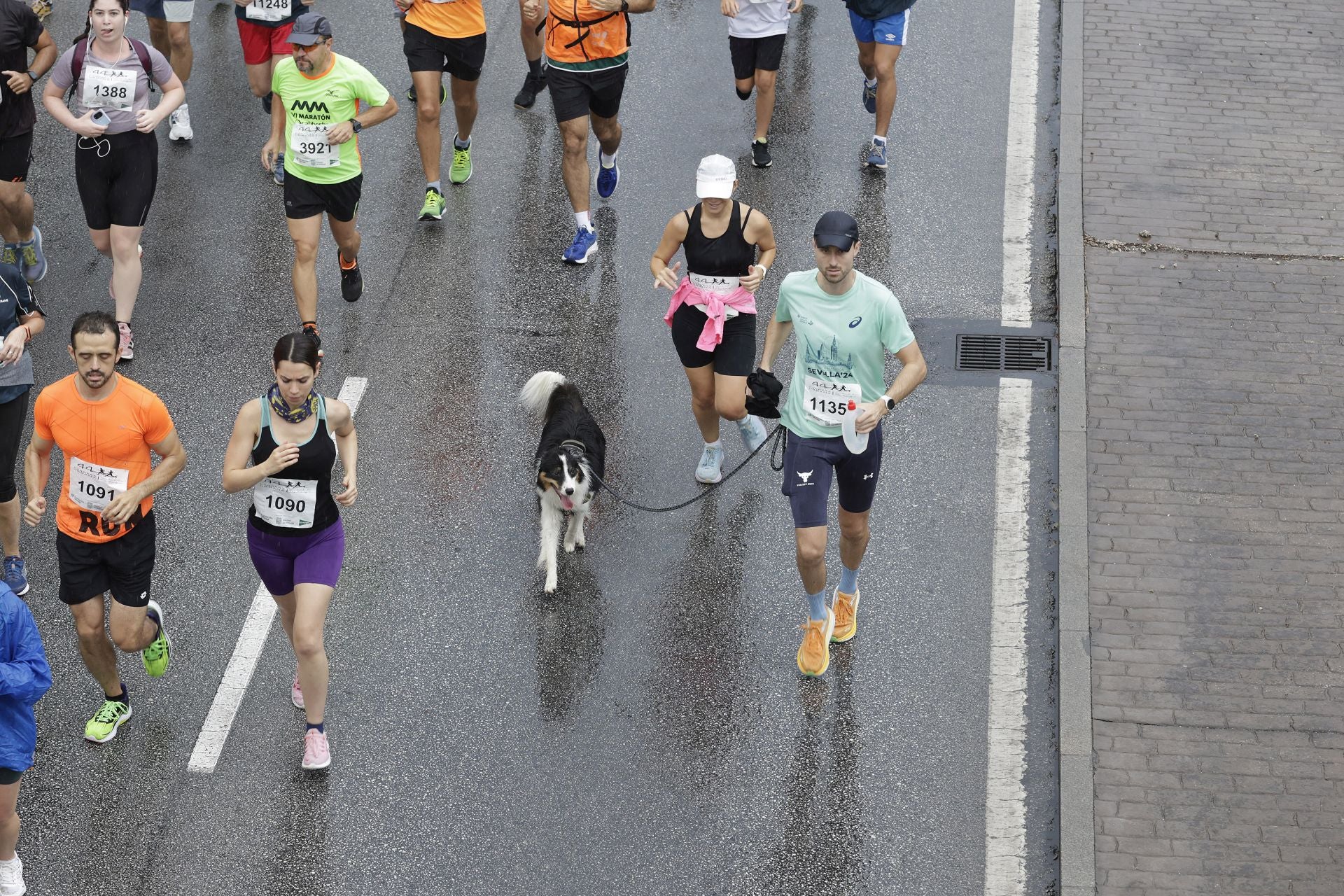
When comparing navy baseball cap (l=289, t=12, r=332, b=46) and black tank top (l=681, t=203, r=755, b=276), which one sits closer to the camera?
black tank top (l=681, t=203, r=755, b=276)

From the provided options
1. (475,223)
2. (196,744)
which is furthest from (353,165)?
(196,744)

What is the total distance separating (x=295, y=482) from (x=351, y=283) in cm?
371

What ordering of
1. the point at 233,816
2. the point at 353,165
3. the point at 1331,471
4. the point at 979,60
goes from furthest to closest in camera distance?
1. the point at 979,60
2. the point at 353,165
3. the point at 1331,471
4. the point at 233,816

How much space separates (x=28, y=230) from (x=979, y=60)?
24.5 feet

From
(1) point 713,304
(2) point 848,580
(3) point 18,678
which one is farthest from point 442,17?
(3) point 18,678

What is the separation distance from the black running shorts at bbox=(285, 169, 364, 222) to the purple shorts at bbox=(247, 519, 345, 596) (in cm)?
327

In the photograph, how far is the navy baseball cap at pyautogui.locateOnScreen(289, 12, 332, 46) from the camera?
9117mm

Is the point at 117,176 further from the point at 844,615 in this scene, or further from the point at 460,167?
the point at 844,615

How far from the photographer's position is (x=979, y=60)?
12.7 m

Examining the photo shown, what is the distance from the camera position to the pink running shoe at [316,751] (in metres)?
7.21

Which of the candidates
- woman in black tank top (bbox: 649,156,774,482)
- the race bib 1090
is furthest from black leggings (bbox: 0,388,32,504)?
woman in black tank top (bbox: 649,156,774,482)

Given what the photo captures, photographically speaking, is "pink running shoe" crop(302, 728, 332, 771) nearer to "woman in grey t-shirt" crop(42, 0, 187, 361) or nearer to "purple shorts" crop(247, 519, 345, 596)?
"purple shorts" crop(247, 519, 345, 596)

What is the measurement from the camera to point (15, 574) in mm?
8156

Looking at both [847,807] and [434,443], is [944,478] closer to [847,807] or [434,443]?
[847,807]
